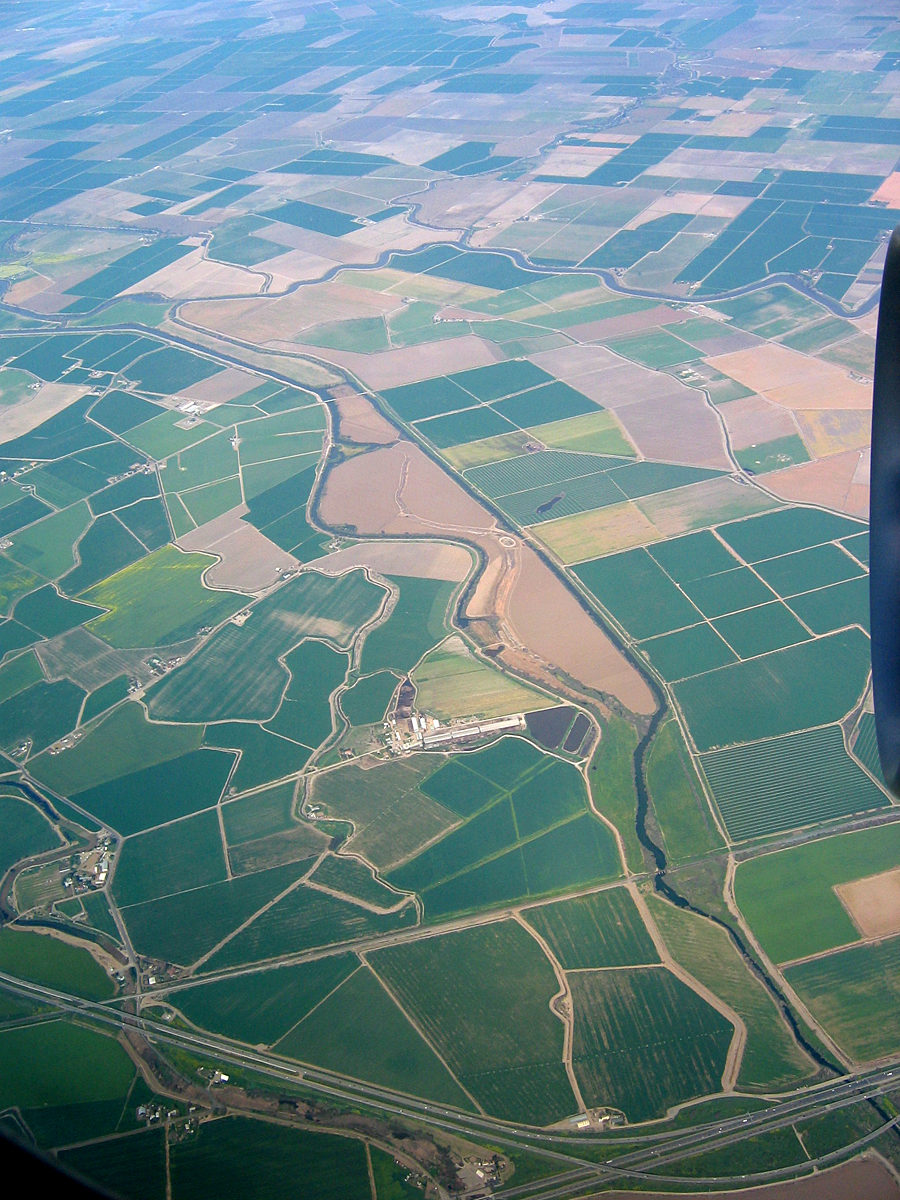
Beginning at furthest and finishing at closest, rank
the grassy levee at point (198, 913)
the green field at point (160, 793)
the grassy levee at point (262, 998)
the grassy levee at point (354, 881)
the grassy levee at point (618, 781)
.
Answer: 1. the green field at point (160, 793)
2. the grassy levee at point (618, 781)
3. the grassy levee at point (354, 881)
4. the grassy levee at point (198, 913)
5. the grassy levee at point (262, 998)

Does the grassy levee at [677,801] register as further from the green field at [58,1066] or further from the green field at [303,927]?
the green field at [58,1066]

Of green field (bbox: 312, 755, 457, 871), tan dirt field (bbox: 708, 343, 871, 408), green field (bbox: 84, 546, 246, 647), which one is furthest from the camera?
tan dirt field (bbox: 708, 343, 871, 408)

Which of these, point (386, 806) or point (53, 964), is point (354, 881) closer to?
point (386, 806)

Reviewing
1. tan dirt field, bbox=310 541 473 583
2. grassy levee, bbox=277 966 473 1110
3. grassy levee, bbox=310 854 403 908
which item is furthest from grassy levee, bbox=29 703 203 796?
grassy levee, bbox=277 966 473 1110

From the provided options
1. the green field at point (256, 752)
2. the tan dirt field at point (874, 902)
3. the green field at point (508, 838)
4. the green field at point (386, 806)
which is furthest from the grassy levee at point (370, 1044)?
the tan dirt field at point (874, 902)

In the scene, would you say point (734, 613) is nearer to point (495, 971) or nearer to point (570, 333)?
point (495, 971)

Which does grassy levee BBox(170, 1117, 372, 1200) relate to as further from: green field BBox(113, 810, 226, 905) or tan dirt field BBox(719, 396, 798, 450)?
tan dirt field BBox(719, 396, 798, 450)

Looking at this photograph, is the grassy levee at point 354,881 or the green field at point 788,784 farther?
the green field at point 788,784
